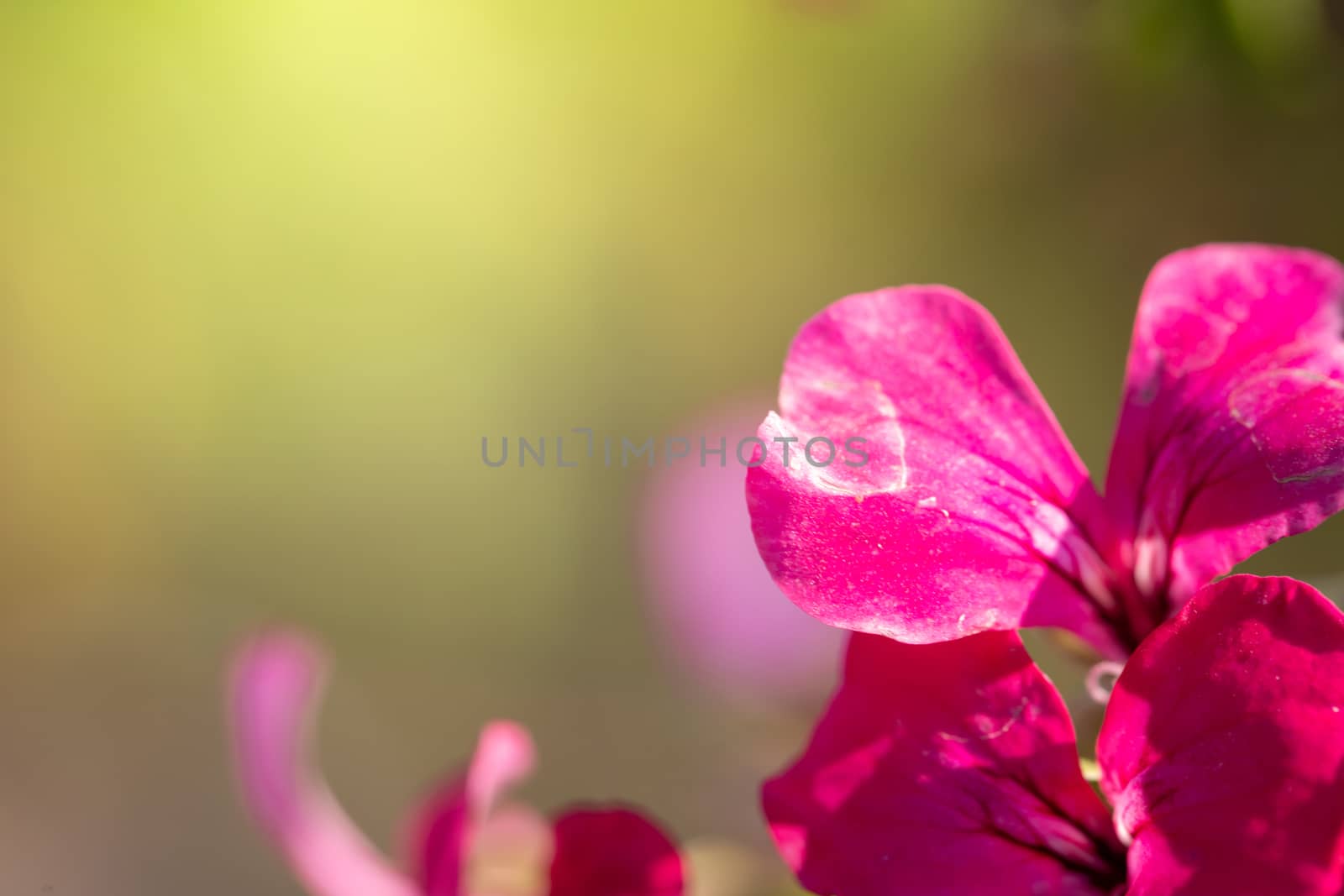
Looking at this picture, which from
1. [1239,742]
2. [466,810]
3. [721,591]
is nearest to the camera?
[1239,742]

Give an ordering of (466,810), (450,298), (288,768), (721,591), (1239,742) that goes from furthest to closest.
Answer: (450,298)
(721,591)
(288,768)
(466,810)
(1239,742)

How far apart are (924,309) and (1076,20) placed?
636mm

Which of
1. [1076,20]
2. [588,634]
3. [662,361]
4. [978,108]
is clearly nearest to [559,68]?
[662,361]

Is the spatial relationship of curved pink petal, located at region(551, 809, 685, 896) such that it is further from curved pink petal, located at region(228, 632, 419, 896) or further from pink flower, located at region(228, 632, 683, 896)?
curved pink petal, located at region(228, 632, 419, 896)

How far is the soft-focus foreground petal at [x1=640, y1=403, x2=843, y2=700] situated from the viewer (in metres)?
1.52

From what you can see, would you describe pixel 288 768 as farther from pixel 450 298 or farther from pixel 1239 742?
pixel 450 298

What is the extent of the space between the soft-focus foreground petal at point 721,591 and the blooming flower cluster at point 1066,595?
3.00ft

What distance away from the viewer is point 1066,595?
0.34 m

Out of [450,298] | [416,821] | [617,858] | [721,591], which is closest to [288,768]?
[416,821]

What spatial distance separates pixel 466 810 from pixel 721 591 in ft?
4.81

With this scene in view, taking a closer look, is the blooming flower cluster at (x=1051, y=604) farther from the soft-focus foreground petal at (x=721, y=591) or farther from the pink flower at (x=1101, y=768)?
the soft-focus foreground petal at (x=721, y=591)

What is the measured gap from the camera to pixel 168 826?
197 cm

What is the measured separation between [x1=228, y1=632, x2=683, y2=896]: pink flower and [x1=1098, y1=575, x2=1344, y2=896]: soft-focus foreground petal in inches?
5.2

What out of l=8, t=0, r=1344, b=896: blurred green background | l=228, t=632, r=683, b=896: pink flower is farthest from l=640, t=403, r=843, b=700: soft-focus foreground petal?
l=228, t=632, r=683, b=896: pink flower
